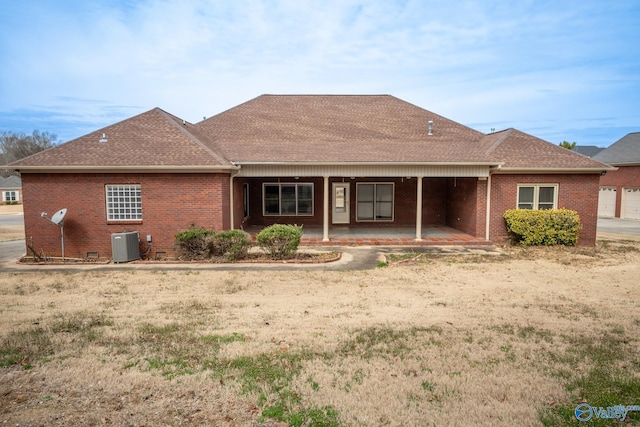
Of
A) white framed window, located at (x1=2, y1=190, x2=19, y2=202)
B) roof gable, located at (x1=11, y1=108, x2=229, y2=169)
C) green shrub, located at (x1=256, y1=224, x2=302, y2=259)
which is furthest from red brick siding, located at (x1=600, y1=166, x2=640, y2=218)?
white framed window, located at (x1=2, y1=190, x2=19, y2=202)

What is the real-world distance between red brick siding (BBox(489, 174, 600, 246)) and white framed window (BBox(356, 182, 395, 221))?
4.88 m

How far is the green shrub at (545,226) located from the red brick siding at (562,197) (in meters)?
0.53

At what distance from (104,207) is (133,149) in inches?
80.0

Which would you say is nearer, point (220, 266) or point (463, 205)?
point (220, 266)

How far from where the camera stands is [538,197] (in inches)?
592

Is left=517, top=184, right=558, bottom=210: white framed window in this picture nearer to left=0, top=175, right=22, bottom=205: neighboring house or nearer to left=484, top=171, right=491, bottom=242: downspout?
left=484, top=171, right=491, bottom=242: downspout

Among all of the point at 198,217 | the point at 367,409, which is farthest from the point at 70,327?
the point at 198,217

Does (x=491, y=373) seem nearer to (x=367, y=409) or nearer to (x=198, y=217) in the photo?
(x=367, y=409)

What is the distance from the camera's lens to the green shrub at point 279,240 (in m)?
11.8

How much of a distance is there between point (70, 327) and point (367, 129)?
14300 millimetres

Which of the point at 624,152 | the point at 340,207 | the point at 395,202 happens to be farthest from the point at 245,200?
the point at 624,152

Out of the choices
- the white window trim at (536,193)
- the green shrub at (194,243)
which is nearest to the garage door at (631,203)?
the white window trim at (536,193)

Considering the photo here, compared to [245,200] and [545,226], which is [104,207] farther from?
[545,226]

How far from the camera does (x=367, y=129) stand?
59.9 feet
